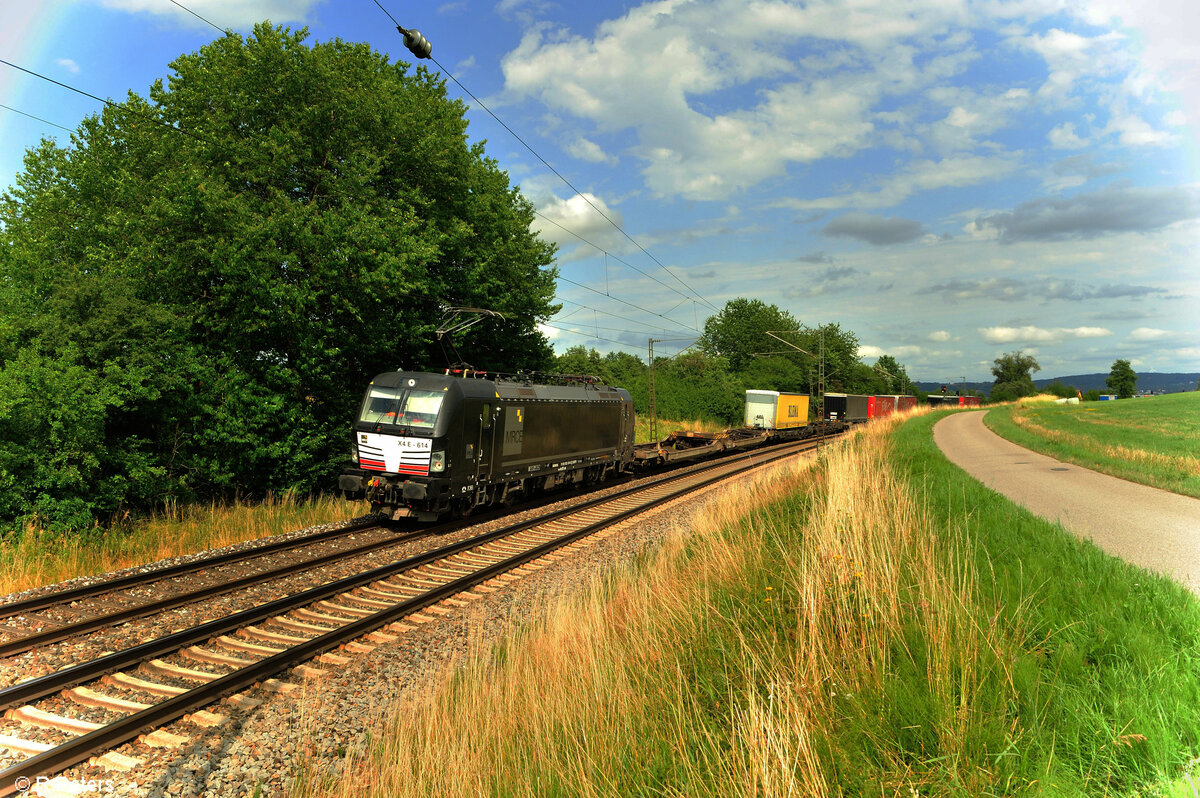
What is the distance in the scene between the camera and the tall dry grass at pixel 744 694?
2930mm

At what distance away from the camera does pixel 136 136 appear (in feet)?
65.2

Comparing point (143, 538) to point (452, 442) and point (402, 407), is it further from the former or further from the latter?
point (452, 442)

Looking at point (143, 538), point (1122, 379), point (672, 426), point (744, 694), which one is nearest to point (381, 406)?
point (143, 538)

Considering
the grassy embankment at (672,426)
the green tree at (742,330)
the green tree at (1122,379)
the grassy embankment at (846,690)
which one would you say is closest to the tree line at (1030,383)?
the green tree at (1122,379)

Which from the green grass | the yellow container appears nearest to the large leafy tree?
the green grass

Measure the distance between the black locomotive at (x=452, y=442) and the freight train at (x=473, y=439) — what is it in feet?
0.08

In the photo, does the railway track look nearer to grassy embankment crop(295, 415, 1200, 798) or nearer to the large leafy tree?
grassy embankment crop(295, 415, 1200, 798)

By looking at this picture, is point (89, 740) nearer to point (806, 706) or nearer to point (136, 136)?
point (806, 706)

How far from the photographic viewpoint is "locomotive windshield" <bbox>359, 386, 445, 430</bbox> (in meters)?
12.8

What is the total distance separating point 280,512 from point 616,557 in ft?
27.8

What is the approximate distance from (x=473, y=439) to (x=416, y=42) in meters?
7.75

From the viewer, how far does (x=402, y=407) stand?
43.0 ft

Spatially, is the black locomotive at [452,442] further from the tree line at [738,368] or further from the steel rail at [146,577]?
the tree line at [738,368]

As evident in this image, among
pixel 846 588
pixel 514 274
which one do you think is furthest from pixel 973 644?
pixel 514 274
